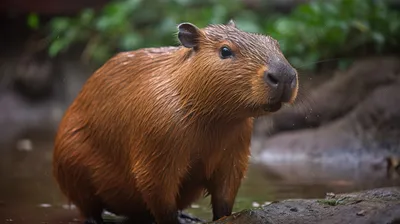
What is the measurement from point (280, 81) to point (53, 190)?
9.27ft

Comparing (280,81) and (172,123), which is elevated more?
(280,81)

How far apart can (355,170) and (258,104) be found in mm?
3172

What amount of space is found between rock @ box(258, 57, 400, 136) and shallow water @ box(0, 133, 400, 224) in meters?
1.16

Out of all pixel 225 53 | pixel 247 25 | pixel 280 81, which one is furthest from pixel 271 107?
pixel 247 25

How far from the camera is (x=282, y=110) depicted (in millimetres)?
7973

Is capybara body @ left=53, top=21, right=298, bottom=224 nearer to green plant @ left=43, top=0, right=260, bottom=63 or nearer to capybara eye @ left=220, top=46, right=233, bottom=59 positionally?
capybara eye @ left=220, top=46, right=233, bottom=59

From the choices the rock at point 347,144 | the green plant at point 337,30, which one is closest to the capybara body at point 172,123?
the rock at point 347,144

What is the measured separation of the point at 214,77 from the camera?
3711mm

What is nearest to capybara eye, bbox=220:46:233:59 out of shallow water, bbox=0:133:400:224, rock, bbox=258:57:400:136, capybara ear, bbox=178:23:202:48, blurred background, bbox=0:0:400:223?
capybara ear, bbox=178:23:202:48

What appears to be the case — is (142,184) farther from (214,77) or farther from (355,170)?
(355,170)

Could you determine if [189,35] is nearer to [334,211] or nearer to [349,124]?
[334,211]

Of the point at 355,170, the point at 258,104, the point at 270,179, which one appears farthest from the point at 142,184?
the point at 355,170

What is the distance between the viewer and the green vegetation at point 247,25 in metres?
8.32

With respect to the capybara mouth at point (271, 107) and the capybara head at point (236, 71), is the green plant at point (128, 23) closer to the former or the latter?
the capybara head at point (236, 71)
